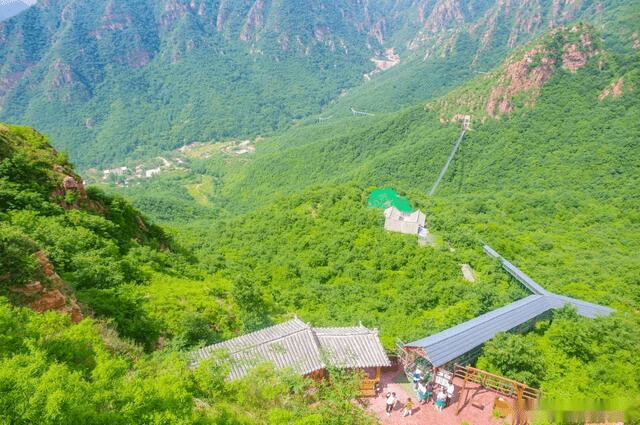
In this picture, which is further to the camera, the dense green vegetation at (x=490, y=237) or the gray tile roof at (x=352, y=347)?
the dense green vegetation at (x=490, y=237)

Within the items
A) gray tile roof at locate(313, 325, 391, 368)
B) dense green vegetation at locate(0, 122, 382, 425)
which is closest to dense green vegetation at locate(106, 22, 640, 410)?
gray tile roof at locate(313, 325, 391, 368)

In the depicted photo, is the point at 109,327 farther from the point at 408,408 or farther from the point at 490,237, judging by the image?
the point at 490,237

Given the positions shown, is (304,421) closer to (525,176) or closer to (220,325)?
(220,325)

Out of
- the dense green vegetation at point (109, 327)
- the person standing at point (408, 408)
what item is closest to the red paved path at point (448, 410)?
the person standing at point (408, 408)

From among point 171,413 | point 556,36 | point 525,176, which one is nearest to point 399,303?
point 171,413

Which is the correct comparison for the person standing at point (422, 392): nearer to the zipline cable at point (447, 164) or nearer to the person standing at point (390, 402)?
the person standing at point (390, 402)
